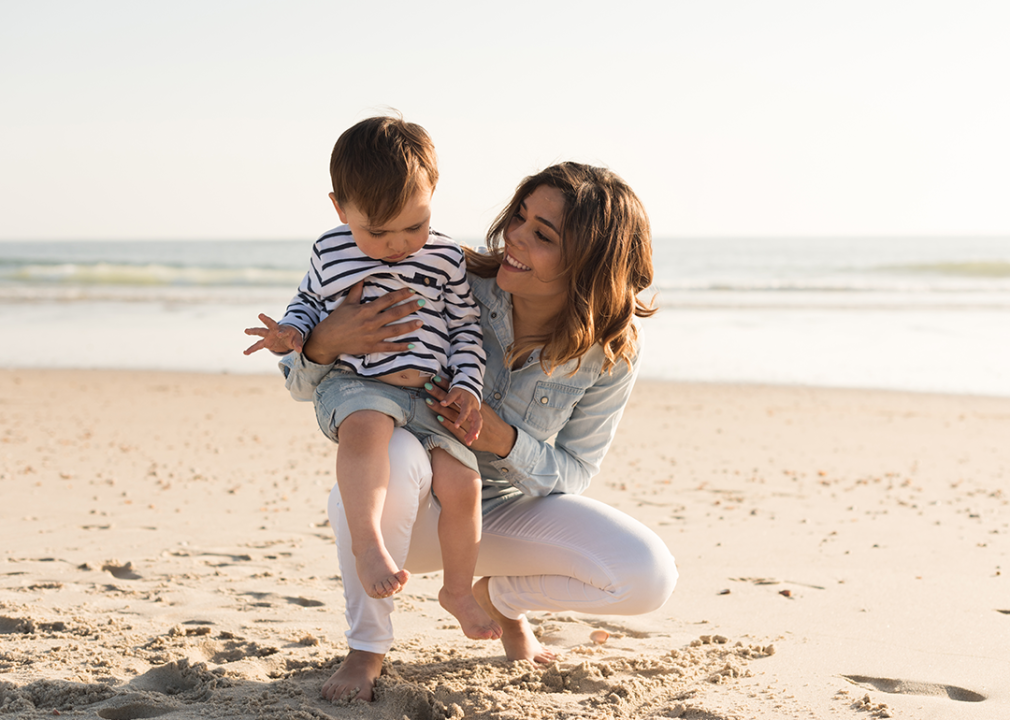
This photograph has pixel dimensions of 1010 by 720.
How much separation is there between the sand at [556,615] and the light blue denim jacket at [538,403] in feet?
1.96

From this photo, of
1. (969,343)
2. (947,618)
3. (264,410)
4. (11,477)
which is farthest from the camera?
(969,343)

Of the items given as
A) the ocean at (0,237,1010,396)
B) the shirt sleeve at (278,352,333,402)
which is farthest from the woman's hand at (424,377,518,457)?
the ocean at (0,237,1010,396)

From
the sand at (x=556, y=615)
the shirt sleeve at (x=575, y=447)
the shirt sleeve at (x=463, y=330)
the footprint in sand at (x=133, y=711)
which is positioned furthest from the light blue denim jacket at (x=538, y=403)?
the footprint in sand at (x=133, y=711)

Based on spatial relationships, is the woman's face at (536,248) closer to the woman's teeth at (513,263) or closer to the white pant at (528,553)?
the woman's teeth at (513,263)

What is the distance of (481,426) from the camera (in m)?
2.60

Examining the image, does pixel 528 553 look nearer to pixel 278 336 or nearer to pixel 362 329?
pixel 362 329

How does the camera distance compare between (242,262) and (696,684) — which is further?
(242,262)

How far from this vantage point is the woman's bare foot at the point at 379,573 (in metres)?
2.29

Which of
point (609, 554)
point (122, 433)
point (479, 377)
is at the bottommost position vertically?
point (122, 433)

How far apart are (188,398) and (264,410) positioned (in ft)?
3.01

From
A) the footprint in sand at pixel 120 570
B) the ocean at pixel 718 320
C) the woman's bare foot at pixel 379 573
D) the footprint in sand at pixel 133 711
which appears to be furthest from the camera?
the ocean at pixel 718 320

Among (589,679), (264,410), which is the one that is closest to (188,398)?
(264,410)

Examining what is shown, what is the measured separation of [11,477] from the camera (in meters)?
5.25

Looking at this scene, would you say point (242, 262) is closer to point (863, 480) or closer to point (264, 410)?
point (264, 410)
